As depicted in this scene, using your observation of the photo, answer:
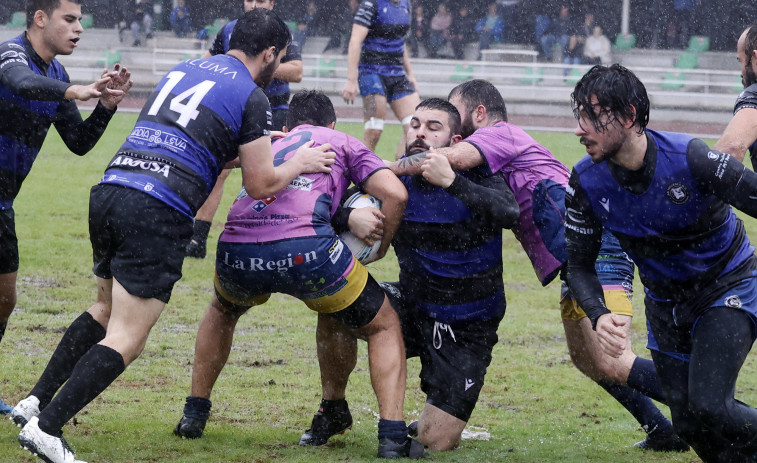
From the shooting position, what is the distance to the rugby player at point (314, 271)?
467 centimetres

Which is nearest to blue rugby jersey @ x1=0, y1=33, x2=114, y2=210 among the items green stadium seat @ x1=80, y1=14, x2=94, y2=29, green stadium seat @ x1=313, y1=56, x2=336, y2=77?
green stadium seat @ x1=313, y1=56, x2=336, y2=77

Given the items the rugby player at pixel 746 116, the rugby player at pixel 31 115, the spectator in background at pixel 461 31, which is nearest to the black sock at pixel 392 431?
the rugby player at pixel 31 115

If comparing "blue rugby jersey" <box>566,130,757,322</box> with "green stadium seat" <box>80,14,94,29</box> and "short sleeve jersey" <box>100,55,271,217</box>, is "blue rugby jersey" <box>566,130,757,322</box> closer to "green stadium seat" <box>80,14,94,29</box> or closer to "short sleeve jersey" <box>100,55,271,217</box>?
"short sleeve jersey" <box>100,55,271,217</box>

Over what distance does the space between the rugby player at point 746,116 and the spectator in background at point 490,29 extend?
24077 mm

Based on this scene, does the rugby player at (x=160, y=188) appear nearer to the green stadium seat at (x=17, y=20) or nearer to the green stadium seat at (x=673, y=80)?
the green stadium seat at (x=673, y=80)

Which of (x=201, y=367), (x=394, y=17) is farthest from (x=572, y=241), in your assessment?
(x=394, y=17)

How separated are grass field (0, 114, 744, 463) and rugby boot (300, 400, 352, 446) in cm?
7

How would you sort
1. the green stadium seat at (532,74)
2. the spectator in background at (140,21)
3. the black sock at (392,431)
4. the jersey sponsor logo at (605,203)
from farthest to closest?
the spectator in background at (140,21) < the green stadium seat at (532,74) < the black sock at (392,431) < the jersey sponsor logo at (605,203)

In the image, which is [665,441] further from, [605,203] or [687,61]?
[687,61]

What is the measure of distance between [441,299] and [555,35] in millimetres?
24607

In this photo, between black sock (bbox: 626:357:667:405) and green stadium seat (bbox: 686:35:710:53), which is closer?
black sock (bbox: 626:357:667:405)

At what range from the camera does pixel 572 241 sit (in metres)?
4.43

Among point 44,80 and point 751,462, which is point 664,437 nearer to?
point 751,462

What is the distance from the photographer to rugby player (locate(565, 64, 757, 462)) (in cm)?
404
